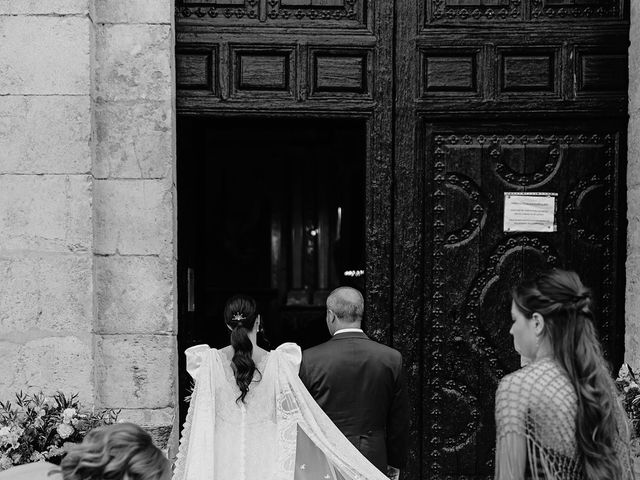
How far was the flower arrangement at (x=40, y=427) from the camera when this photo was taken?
4641 mm

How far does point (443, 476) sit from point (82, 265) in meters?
2.84

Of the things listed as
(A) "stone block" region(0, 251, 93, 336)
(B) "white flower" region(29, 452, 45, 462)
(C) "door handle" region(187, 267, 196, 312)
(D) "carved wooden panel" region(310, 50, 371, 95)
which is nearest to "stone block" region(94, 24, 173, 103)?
(D) "carved wooden panel" region(310, 50, 371, 95)

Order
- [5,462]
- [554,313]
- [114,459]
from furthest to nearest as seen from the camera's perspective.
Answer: [5,462]
[554,313]
[114,459]

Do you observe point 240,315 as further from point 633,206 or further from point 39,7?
point 633,206

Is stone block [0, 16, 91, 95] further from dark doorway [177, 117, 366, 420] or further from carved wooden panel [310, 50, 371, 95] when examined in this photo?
dark doorway [177, 117, 366, 420]

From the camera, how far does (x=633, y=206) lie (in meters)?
5.68

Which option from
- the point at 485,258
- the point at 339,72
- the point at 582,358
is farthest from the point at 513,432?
the point at 339,72

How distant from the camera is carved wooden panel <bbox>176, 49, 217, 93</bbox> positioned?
5.89m

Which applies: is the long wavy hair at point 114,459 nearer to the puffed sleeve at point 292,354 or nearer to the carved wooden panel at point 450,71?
the puffed sleeve at point 292,354

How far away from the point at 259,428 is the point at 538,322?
2362 mm

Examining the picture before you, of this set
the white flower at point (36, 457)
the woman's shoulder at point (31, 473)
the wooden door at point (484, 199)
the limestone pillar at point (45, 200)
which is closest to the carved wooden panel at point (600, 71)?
the wooden door at point (484, 199)

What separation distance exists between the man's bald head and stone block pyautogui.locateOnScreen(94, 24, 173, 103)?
1.81 m

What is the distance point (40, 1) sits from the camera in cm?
529

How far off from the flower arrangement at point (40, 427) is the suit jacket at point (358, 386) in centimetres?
133
